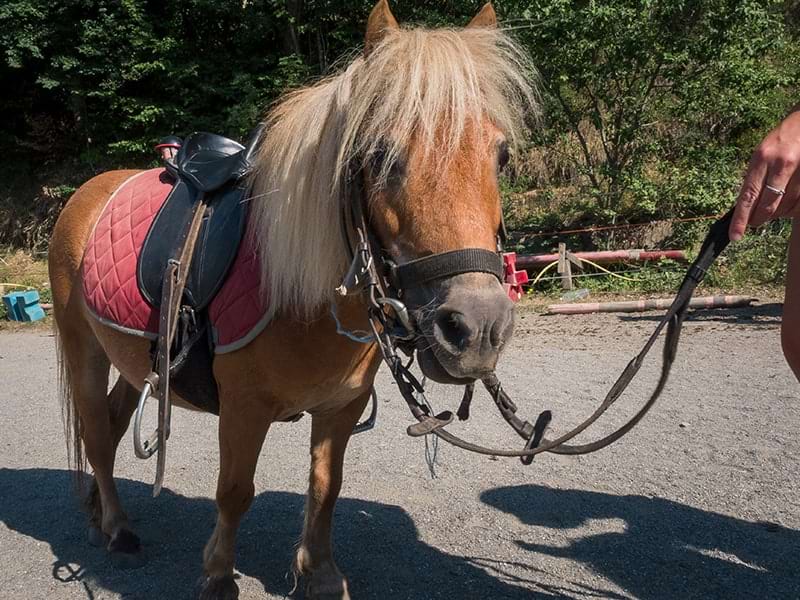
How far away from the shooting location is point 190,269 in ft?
8.01

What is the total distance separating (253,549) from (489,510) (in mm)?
1188

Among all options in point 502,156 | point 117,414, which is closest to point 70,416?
point 117,414

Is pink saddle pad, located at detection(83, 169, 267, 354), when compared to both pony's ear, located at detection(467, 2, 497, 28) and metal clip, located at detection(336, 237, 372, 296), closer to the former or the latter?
metal clip, located at detection(336, 237, 372, 296)

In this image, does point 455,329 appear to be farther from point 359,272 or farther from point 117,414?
point 117,414

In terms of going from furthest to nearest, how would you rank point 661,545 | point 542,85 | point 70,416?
point 542,85 → point 70,416 → point 661,545

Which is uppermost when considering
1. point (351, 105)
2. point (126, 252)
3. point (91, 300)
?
point (351, 105)

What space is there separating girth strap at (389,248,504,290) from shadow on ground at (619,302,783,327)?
625 centimetres

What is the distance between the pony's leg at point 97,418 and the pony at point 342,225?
0.38 m

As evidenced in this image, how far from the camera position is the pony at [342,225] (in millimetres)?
1645

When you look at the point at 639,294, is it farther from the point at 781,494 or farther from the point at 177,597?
the point at 177,597

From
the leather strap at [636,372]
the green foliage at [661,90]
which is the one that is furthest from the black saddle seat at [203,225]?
the green foliage at [661,90]

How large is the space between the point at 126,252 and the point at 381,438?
230 cm

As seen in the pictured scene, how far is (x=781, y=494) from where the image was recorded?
10.9 ft

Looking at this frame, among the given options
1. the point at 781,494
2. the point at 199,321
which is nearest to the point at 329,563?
the point at 199,321
